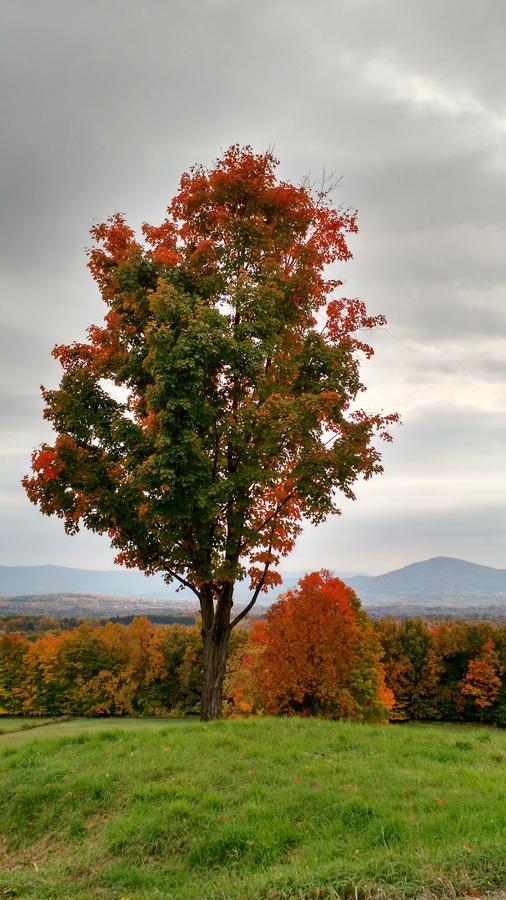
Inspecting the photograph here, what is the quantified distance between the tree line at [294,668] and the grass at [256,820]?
27.7 m

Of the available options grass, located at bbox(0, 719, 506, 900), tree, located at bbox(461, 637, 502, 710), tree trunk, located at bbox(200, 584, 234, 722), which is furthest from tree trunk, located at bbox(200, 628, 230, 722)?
tree, located at bbox(461, 637, 502, 710)

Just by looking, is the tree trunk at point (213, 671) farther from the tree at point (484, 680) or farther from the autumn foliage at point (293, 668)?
the tree at point (484, 680)

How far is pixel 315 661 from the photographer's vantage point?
125 ft

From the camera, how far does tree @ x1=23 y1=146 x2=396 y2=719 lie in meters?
12.7

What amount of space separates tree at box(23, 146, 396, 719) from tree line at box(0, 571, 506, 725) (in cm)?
2444

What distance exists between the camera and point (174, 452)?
12148 millimetres

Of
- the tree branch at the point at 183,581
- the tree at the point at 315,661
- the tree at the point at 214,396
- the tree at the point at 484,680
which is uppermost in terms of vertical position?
the tree at the point at 214,396

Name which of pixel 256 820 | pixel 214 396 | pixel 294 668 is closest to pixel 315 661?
pixel 294 668

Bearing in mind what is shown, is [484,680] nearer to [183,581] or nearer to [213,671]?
[213,671]

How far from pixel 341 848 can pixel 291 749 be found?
4177 mm

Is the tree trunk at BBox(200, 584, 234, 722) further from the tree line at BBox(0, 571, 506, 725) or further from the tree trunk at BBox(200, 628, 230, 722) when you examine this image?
the tree line at BBox(0, 571, 506, 725)

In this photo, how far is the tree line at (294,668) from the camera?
3856 centimetres

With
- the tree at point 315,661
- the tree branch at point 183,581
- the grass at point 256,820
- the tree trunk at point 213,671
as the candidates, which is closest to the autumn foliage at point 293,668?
the tree at point 315,661

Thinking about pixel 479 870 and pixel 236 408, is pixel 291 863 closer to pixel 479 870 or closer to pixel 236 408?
pixel 479 870
